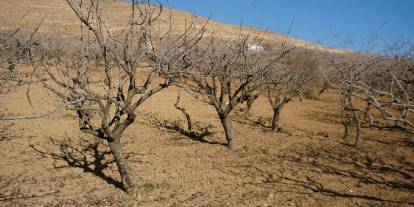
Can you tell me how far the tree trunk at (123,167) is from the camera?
216 inches

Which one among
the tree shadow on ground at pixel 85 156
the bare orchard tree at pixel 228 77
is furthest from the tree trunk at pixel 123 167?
the bare orchard tree at pixel 228 77

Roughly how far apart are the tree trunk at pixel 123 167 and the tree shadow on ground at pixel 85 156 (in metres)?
0.40

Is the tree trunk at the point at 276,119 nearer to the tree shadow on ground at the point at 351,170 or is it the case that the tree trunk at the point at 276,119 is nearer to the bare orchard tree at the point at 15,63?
the tree shadow on ground at the point at 351,170

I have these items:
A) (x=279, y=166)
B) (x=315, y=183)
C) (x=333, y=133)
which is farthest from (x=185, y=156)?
(x=333, y=133)

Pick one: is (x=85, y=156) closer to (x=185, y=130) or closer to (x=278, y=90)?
(x=185, y=130)

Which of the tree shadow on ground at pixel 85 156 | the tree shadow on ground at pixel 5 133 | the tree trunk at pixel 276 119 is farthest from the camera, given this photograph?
the tree trunk at pixel 276 119

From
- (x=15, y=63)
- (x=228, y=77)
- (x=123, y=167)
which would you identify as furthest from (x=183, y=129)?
(x=15, y=63)

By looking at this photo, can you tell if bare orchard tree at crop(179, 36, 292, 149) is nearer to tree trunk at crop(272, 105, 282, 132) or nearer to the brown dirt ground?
the brown dirt ground

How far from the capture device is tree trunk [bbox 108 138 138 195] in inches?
216

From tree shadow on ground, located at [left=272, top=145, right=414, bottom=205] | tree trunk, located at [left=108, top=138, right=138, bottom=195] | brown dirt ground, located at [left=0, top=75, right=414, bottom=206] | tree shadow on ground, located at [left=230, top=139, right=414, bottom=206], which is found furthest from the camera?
tree shadow on ground, located at [left=272, top=145, right=414, bottom=205]

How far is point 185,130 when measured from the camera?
1022 centimetres

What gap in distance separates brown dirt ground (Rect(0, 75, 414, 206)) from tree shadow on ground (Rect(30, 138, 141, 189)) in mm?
19

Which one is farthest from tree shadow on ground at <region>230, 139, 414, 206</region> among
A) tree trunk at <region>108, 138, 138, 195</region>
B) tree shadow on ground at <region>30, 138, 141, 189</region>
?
tree shadow on ground at <region>30, 138, 141, 189</region>

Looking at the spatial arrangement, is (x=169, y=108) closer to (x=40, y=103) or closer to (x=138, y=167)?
(x=40, y=103)
